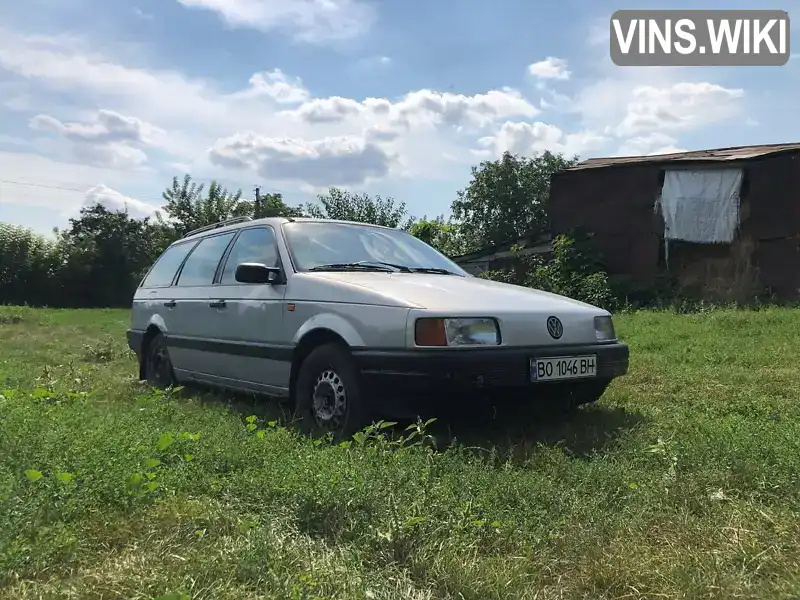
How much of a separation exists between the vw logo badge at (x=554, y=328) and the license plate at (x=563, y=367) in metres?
0.14

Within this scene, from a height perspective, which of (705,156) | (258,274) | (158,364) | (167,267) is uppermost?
(705,156)

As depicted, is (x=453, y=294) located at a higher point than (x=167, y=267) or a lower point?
lower

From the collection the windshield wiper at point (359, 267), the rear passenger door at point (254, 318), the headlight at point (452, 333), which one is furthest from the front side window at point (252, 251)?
the headlight at point (452, 333)

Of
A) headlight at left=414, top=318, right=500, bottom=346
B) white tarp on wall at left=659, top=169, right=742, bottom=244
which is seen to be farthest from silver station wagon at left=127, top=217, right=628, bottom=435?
white tarp on wall at left=659, top=169, right=742, bottom=244

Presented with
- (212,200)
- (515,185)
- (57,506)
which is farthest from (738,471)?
(212,200)

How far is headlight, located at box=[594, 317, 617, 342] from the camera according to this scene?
169 inches

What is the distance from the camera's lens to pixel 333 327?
13.3 ft

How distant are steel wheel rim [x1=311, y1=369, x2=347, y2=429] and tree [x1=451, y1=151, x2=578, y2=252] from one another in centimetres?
3120

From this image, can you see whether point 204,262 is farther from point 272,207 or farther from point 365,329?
point 272,207

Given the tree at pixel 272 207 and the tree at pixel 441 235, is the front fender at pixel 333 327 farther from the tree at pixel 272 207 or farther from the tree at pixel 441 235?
the tree at pixel 272 207

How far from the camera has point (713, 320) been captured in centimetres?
963

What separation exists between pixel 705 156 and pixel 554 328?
12.2 metres

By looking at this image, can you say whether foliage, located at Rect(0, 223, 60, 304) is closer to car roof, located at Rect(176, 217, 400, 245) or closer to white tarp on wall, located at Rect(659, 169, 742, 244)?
white tarp on wall, located at Rect(659, 169, 742, 244)

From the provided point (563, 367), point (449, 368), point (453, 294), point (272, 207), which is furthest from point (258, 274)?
point (272, 207)
